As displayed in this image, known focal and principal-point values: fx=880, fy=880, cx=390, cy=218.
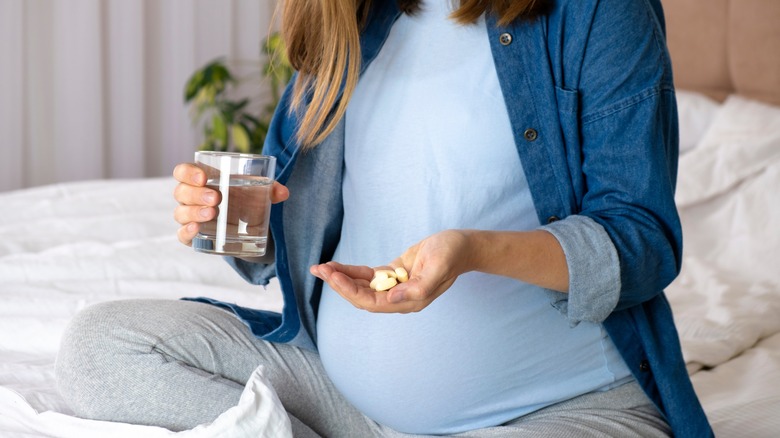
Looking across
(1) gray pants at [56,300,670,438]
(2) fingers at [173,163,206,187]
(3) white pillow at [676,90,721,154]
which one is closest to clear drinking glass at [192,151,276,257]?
(2) fingers at [173,163,206,187]

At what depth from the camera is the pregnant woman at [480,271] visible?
2.97ft

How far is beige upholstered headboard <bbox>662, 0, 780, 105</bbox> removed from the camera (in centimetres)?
218

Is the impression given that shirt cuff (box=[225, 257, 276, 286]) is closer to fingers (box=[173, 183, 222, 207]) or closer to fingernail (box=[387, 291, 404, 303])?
fingers (box=[173, 183, 222, 207])

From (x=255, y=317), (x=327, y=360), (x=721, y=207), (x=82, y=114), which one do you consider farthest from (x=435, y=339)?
(x=82, y=114)

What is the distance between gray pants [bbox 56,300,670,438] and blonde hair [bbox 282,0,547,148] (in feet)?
0.90

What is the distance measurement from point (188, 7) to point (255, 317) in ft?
10.4

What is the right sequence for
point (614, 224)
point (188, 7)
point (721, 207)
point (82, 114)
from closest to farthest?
point (614, 224) → point (721, 207) → point (82, 114) → point (188, 7)

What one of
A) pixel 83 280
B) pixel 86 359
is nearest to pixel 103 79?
pixel 83 280

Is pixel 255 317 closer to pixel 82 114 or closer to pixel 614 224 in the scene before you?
pixel 614 224

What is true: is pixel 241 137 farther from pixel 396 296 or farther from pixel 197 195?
pixel 396 296

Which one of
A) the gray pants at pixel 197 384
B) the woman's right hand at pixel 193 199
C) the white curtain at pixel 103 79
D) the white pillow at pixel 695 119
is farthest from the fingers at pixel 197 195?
the white curtain at pixel 103 79

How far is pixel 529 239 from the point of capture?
84 cm

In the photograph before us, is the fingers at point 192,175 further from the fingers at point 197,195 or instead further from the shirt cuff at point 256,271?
the shirt cuff at point 256,271

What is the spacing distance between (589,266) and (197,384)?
1.42ft
